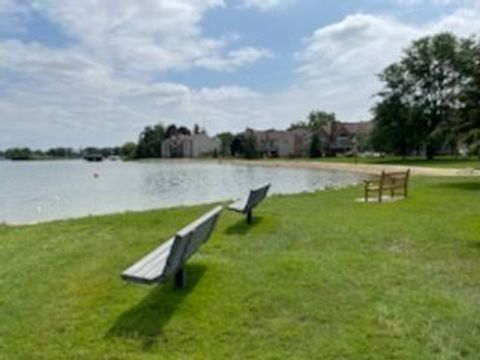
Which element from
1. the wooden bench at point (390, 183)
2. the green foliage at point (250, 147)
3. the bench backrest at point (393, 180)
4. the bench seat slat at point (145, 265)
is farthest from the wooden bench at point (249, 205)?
the green foliage at point (250, 147)

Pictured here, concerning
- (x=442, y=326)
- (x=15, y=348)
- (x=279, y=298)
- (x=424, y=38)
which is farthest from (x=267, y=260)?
(x=424, y=38)

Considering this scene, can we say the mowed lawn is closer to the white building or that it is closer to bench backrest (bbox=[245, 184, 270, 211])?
bench backrest (bbox=[245, 184, 270, 211])

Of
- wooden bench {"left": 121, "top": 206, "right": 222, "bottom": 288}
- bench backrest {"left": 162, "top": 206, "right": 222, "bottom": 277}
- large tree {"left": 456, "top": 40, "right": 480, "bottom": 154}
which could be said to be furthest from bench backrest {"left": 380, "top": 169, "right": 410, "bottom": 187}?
wooden bench {"left": 121, "top": 206, "right": 222, "bottom": 288}

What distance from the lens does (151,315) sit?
5.34 m

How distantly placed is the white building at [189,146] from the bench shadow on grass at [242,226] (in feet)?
419

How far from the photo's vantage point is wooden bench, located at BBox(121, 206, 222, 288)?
5285 mm

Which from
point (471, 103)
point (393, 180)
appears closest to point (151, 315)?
point (393, 180)

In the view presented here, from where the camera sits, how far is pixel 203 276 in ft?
22.0

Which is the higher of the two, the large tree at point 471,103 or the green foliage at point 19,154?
the large tree at point 471,103

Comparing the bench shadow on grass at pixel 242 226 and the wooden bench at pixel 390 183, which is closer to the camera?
the bench shadow on grass at pixel 242 226

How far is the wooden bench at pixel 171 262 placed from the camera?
17.3 feet

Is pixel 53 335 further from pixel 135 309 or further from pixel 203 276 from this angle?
pixel 203 276

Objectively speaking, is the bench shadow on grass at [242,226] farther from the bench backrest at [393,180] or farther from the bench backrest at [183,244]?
the bench backrest at [393,180]

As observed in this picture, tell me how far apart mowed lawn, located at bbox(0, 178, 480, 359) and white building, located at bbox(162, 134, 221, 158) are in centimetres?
13075
